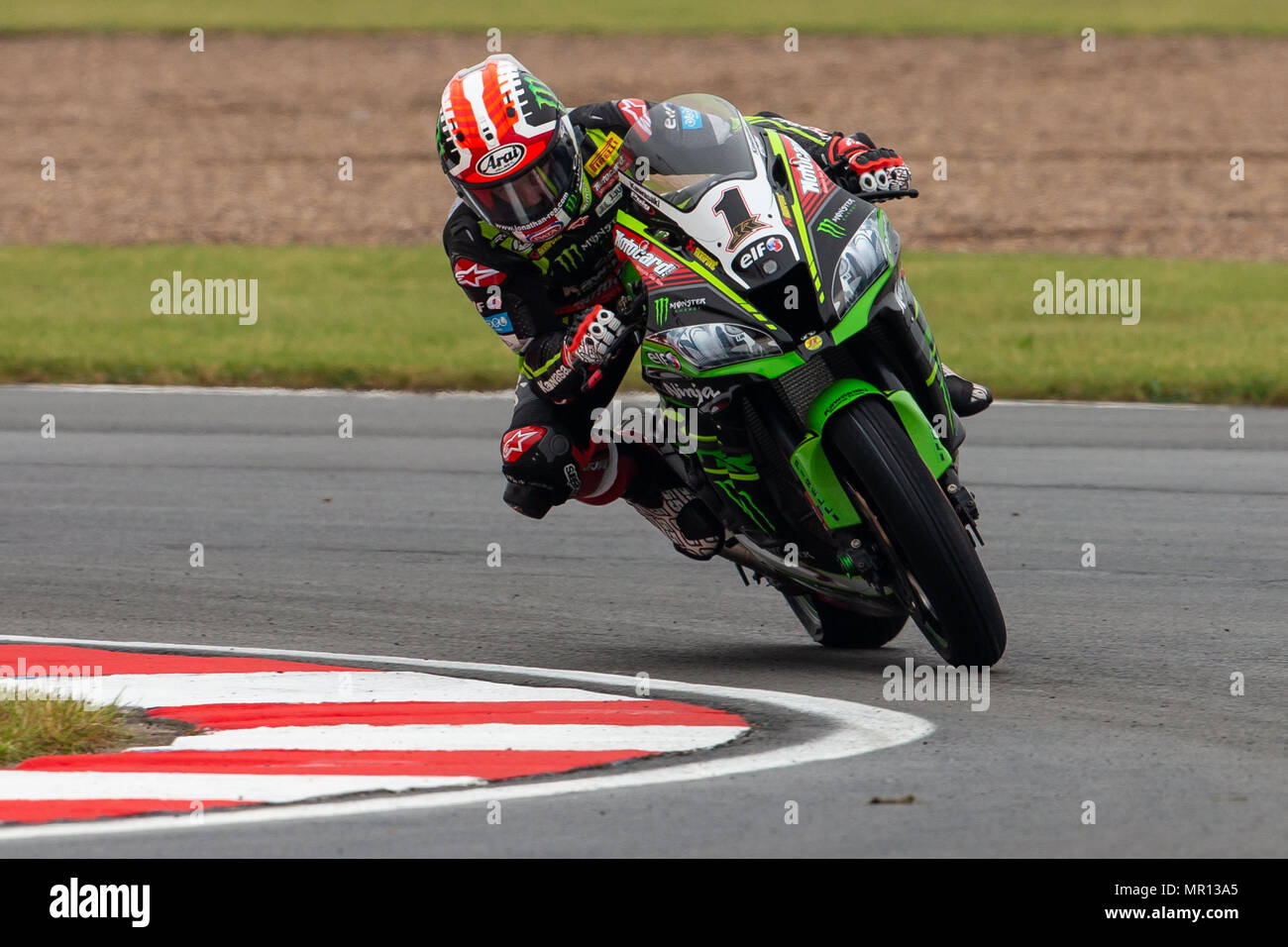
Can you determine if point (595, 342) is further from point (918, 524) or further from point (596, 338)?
point (918, 524)

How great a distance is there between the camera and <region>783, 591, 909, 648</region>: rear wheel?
6.62 metres

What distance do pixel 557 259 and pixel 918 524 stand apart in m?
1.47

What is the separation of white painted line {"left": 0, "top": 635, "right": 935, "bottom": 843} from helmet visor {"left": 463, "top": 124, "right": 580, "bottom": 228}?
1.43 meters

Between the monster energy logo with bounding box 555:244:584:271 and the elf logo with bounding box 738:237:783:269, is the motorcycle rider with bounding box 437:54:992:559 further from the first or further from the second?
the elf logo with bounding box 738:237:783:269

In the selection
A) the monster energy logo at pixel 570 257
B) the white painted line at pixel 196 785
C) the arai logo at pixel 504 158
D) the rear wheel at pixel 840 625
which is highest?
the arai logo at pixel 504 158

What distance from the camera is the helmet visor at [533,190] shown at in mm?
5816

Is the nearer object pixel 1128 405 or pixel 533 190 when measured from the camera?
pixel 533 190

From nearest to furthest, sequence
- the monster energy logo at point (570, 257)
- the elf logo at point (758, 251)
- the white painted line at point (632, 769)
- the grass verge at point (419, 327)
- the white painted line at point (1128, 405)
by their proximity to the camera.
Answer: the white painted line at point (632, 769) → the elf logo at point (758, 251) → the monster energy logo at point (570, 257) → the white painted line at point (1128, 405) → the grass verge at point (419, 327)

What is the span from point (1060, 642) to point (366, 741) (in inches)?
96.8

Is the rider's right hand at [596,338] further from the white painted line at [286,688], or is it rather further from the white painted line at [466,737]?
the white painted line at [466,737]

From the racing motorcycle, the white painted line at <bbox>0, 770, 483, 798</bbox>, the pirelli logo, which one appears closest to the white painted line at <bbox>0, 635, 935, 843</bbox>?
the white painted line at <bbox>0, 770, 483, 798</bbox>

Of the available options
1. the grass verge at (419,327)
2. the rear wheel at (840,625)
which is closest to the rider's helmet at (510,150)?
the rear wheel at (840,625)

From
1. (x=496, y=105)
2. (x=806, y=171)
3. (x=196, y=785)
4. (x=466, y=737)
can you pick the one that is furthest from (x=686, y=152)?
(x=196, y=785)

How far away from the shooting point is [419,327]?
1570 centimetres
